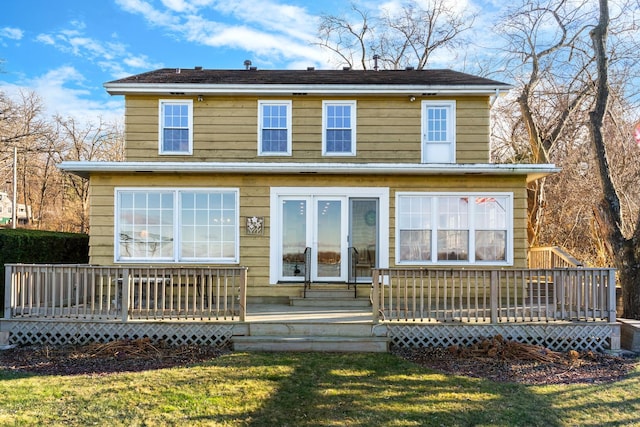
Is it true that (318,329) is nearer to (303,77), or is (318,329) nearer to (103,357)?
(103,357)

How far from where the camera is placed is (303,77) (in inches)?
428

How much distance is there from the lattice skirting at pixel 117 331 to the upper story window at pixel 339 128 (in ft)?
16.7

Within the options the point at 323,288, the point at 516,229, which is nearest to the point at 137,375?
the point at 323,288

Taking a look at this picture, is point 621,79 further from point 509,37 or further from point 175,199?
point 175,199

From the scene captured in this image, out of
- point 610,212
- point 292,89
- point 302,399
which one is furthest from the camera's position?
point 292,89

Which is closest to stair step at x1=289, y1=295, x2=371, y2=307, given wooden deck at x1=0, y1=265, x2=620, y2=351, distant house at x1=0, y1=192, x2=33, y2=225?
wooden deck at x1=0, y1=265, x2=620, y2=351

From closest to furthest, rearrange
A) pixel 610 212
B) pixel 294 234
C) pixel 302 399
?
1. pixel 302 399
2. pixel 610 212
3. pixel 294 234

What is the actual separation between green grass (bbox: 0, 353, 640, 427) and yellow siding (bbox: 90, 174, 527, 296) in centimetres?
342

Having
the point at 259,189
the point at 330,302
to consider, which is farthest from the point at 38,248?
the point at 330,302

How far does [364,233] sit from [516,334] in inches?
146

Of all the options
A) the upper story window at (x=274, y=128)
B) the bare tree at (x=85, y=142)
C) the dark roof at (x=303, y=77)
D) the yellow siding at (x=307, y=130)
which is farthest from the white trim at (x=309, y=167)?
the bare tree at (x=85, y=142)

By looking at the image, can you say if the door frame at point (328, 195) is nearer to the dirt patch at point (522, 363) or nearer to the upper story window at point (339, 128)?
the upper story window at point (339, 128)

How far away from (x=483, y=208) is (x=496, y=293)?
Result: 2.84 metres

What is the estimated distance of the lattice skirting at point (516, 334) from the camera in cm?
679
